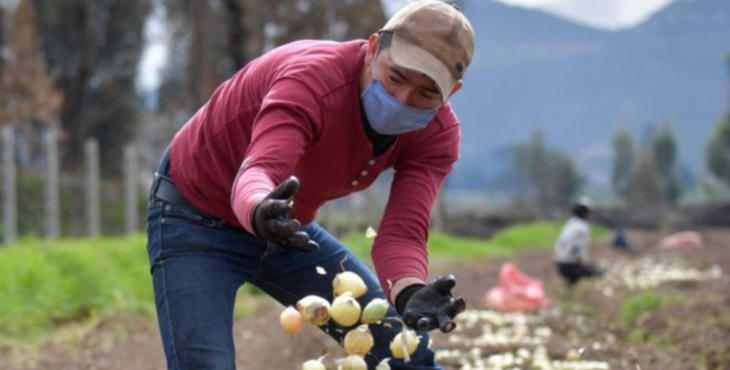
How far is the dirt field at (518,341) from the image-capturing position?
642cm

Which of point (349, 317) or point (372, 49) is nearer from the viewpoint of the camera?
point (349, 317)

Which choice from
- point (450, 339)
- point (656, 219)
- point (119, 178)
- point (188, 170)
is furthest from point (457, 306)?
point (656, 219)

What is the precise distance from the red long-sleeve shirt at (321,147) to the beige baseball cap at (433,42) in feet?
0.78

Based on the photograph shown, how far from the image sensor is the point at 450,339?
7.88 meters

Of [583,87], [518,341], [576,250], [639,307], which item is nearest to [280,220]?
[518,341]

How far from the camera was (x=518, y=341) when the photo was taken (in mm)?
7586

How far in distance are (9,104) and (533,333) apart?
18.2m

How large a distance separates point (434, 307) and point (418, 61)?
2.11 ft

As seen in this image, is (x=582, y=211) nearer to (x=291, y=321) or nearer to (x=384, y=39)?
(x=384, y=39)

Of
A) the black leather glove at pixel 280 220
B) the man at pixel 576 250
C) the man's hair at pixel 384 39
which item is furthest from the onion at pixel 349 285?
the man at pixel 576 250

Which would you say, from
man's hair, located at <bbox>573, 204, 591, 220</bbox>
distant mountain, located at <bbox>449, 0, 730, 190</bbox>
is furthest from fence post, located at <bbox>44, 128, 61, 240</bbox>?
distant mountain, located at <bbox>449, 0, 730, 190</bbox>

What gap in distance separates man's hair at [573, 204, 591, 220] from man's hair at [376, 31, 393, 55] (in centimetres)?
1052

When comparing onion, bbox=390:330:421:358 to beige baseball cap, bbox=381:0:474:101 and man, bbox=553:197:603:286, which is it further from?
man, bbox=553:197:603:286

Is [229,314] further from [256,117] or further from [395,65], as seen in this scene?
[395,65]
